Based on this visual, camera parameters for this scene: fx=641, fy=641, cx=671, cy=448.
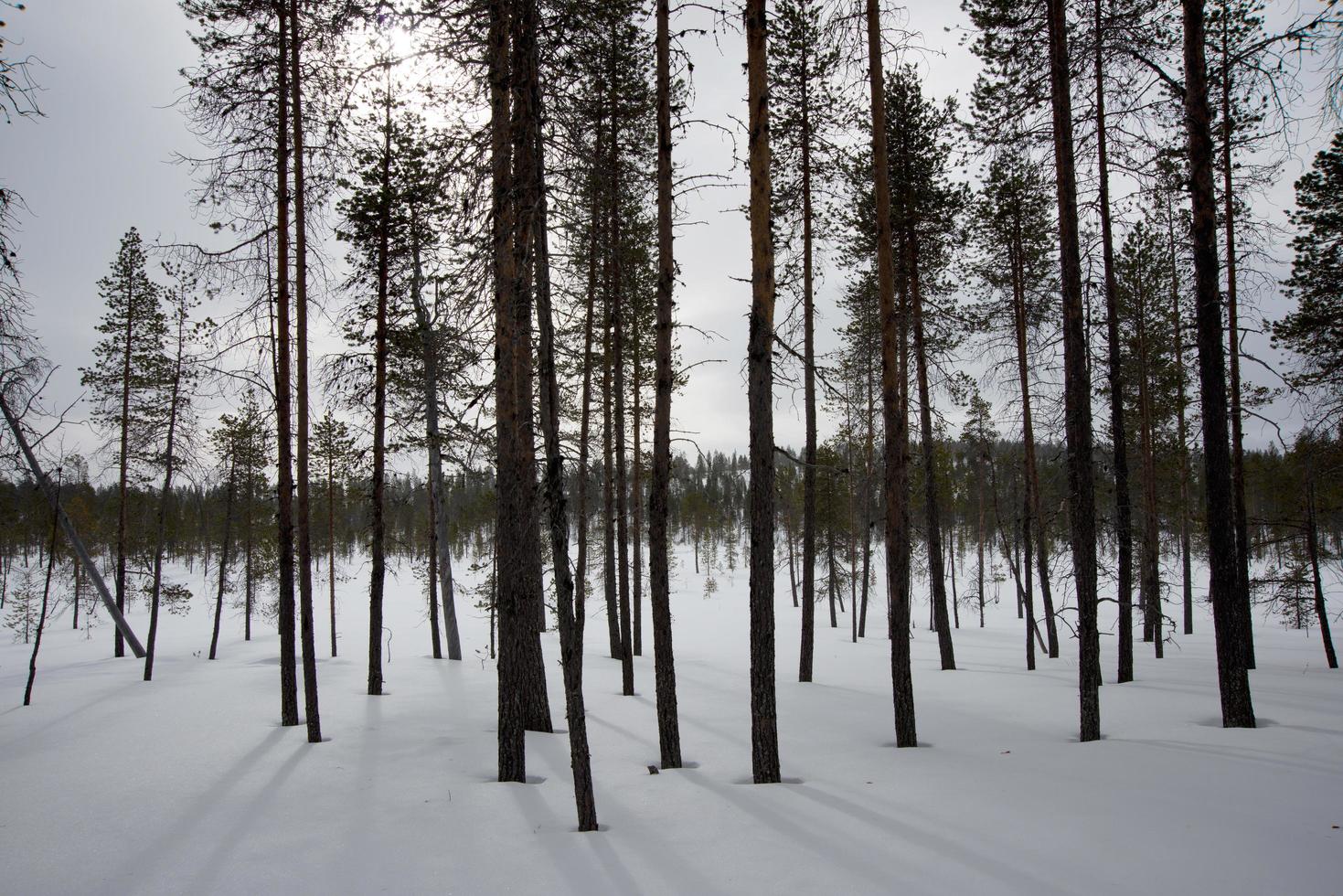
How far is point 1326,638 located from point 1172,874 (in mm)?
15059

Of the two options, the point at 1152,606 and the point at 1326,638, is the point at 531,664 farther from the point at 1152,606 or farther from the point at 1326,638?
the point at 1326,638

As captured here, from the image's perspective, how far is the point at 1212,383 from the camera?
26.0ft

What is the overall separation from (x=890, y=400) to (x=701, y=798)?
16.8 feet

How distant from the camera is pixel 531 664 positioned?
31.8ft

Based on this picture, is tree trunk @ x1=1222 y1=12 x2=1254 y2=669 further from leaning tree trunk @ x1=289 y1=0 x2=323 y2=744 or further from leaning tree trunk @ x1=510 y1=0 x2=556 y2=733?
leaning tree trunk @ x1=289 y1=0 x2=323 y2=744

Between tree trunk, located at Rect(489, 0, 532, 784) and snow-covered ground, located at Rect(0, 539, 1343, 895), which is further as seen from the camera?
tree trunk, located at Rect(489, 0, 532, 784)

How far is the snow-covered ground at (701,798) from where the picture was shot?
185 inches

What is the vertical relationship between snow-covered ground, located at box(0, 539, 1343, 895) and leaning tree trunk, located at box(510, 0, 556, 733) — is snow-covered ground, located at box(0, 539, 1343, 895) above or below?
below

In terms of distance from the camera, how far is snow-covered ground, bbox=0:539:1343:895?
15.4 ft

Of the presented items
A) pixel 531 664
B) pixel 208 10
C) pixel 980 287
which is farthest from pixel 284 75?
pixel 980 287

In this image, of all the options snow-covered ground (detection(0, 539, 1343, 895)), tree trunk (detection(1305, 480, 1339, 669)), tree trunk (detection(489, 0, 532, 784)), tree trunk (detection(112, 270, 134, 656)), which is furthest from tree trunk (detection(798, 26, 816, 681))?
tree trunk (detection(112, 270, 134, 656))

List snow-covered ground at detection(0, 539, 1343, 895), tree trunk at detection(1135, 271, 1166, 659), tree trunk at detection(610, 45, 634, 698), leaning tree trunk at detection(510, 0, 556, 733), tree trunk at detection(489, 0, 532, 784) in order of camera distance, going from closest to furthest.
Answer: snow-covered ground at detection(0, 539, 1343, 895), leaning tree trunk at detection(510, 0, 556, 733), tree trunk at detection(489, 0, 532, 784), tree trunk at detection(610, 45, 634, 698), tree trunk at detection(1135, 271, 1166, 659)

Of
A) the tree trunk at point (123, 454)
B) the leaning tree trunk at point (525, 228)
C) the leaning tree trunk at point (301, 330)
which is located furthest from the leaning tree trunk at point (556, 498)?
the tree trunk at point (123, 454)

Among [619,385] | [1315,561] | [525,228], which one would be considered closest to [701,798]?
[525,228]
